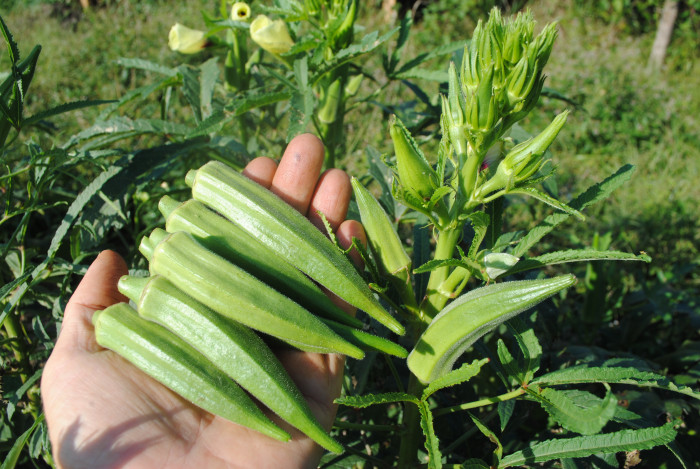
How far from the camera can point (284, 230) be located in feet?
5.21

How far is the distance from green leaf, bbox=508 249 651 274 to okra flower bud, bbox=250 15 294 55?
1174mm

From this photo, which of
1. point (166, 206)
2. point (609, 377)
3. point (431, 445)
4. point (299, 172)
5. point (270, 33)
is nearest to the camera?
point (431, 445)

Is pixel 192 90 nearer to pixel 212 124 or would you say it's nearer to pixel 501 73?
pixel 212 124

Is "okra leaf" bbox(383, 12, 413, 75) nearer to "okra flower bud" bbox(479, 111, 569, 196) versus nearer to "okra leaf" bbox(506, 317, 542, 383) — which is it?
"okra flower bud" bbox(479, 111, 569, 196)

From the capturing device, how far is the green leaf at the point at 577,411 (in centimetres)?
107

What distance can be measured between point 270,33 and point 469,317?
4.00 ft

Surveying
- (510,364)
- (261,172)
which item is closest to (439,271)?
(510,364)

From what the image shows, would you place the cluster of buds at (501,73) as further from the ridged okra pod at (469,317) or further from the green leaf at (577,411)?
the green leaf at (577,411)

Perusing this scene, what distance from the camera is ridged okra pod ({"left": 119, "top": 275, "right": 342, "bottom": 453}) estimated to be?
1.41m

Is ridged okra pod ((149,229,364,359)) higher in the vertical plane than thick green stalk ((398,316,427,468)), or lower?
higher

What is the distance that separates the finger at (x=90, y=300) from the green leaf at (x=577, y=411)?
1.17 m

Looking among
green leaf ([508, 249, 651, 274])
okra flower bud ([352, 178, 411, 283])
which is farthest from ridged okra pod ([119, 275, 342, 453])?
green leaf ([508, 249, 651, 274])

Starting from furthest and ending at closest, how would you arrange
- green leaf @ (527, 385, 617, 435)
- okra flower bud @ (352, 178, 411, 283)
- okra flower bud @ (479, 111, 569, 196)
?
okra flower bud @ (352, 178, 411, 283)
okra flower bud @ (479, 111, 569, 196)
green leaf @ (527, 385, 617, 435)

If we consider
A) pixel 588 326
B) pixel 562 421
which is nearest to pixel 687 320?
pixel 588 326
